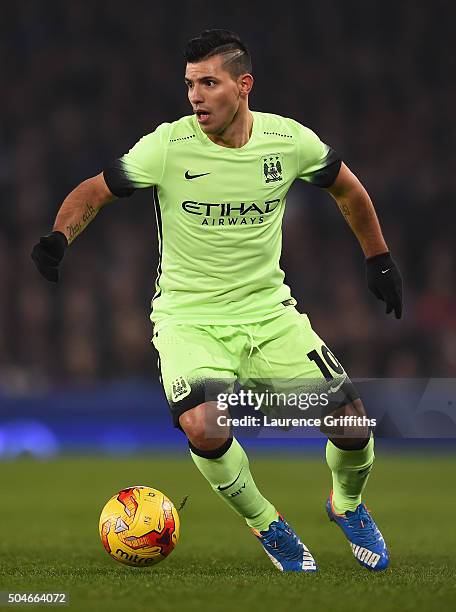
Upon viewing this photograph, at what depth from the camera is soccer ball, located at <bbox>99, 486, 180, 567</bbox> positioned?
17.0 ft

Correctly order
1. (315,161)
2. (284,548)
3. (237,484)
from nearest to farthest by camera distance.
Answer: (237,484), (284,548), (315,161)

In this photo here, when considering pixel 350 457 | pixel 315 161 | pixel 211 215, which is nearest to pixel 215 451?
pixel 350 457

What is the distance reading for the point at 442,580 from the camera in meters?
4.87

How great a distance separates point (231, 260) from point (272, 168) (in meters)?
0.45

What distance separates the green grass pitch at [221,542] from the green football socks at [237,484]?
25 centimetres

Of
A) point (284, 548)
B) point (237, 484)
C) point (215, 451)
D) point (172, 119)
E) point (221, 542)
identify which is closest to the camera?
point (215, 451)

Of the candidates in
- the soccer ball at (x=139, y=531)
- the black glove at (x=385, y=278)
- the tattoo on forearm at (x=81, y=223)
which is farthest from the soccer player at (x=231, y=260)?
the black glove at (x=385, y=278)

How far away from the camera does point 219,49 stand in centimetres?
520

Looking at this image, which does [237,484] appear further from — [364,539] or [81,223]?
[81,223]

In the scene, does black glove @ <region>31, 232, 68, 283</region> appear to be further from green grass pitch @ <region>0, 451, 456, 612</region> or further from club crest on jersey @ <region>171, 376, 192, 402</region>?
green grass pitch @ <region>0, 451, 456, 612</region>

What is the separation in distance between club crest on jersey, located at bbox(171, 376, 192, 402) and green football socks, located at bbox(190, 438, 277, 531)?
10.1 inches

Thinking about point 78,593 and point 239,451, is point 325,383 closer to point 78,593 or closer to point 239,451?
point 239,451

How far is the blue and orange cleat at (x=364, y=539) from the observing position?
5.32 m
